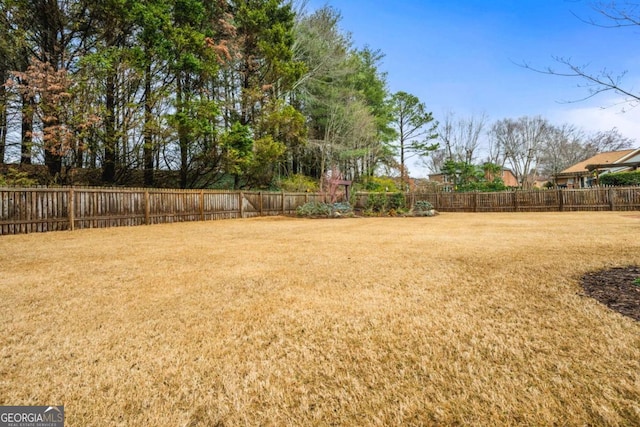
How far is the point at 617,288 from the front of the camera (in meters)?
2.55

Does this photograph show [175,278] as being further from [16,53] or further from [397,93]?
[397,93]

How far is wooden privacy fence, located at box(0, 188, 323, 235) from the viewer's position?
23.1ft

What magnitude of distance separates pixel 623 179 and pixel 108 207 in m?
24.8

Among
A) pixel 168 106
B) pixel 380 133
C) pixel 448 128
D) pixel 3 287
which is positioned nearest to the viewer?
pixel 3 287

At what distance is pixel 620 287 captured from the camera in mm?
2572

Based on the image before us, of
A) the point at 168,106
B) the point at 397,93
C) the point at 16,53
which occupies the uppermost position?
the point at 397,93

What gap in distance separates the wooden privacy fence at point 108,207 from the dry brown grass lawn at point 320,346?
5126 mm

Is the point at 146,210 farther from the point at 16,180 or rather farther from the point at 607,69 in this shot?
the point at 607,69

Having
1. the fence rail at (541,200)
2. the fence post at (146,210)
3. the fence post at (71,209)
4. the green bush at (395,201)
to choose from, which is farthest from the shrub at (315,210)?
the fence post at (71,209)

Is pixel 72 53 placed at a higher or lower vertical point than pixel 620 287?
higher

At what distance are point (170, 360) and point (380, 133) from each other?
22309 mm

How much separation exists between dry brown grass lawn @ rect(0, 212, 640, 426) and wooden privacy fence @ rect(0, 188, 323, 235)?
16.8 feet

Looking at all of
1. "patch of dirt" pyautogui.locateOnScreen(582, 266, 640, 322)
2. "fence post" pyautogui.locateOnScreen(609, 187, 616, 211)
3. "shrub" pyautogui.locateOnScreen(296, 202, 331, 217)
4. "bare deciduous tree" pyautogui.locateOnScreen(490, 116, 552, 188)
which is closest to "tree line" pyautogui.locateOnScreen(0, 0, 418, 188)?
"shrub" pyautogui.locateOnScreen(296, 202, 331, 217)

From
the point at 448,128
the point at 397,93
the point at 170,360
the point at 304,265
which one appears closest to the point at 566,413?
the point at 170,360
